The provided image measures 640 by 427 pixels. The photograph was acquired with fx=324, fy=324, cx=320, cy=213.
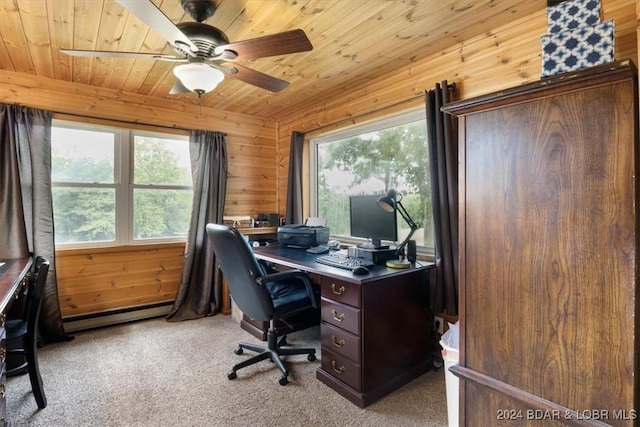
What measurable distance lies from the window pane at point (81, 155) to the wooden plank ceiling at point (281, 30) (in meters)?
0.49

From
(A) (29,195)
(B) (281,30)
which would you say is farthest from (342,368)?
(A) (29,195)

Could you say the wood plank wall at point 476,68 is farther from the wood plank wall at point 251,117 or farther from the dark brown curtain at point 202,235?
the dark brown curtain at point 202,235

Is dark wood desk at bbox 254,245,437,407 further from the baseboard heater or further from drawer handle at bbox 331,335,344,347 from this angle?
the baseboard heater

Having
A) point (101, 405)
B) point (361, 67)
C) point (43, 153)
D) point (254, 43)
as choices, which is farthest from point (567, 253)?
point (43, 153)

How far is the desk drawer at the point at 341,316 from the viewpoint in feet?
6.09

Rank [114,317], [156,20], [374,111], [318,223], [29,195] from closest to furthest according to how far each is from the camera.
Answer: [156,20] < [29,195] < [374,111] < [318,223] < [114,317]

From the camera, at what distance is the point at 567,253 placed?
1.04 meters

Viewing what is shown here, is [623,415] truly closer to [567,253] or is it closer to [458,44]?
[567,253]

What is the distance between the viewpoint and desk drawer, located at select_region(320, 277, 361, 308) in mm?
1843

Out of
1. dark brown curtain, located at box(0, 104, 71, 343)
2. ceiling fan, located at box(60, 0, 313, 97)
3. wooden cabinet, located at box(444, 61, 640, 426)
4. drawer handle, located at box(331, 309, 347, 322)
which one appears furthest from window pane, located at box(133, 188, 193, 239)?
wooden cabinet, located at box(444, 61, 640, 426)

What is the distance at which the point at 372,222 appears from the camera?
2.31 meters

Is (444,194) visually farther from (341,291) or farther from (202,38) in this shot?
(202,38)

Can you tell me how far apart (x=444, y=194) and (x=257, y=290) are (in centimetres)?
135

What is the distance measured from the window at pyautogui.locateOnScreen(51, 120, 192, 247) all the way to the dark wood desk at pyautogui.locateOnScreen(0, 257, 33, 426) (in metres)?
0.62
